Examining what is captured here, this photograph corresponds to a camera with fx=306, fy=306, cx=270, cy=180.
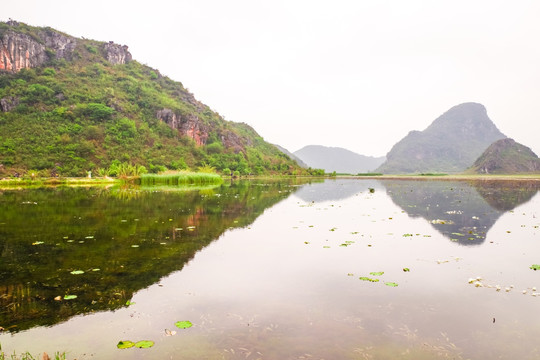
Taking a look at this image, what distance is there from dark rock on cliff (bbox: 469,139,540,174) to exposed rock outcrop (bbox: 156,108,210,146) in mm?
165307

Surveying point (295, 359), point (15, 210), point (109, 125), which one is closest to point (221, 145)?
point (109, 125)

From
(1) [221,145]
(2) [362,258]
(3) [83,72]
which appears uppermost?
(3) [83,72]

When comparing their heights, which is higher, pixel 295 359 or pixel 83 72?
pixel 83 72

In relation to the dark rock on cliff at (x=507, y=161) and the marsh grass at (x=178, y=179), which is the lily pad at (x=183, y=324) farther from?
the dark rock on cliff at (x=507, y=161)

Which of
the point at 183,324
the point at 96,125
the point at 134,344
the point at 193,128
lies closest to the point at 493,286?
the point at 183,324

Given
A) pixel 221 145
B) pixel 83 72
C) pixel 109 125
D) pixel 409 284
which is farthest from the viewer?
pixel 221 145

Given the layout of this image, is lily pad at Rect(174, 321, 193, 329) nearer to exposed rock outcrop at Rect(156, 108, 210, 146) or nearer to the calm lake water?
the calm lake water

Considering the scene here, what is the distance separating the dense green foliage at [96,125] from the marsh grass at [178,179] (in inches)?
884

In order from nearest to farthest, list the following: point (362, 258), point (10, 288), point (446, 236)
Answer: point (10, 288)
point (362, 258)
point (446, 236)

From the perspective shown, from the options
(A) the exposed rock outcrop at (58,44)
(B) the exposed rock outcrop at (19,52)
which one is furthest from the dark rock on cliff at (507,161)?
(B) the exposed rock outcrop at (19,52)

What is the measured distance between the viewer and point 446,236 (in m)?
14.7

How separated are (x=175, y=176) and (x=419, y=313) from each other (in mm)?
56921

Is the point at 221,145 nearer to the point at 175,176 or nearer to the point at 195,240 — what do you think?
the point at 175,176

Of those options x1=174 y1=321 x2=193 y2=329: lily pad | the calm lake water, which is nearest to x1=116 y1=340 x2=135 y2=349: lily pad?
the calm lake water
